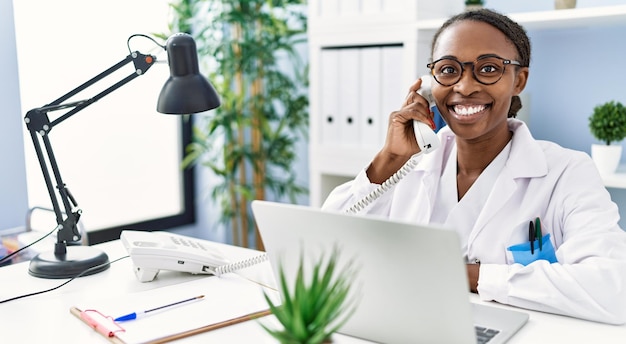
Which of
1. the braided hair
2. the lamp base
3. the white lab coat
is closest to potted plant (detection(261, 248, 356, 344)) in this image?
the white lab coat

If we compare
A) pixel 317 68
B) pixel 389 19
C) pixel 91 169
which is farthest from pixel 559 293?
pixel 91 169

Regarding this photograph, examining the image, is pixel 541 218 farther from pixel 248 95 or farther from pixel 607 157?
pixel 248 95

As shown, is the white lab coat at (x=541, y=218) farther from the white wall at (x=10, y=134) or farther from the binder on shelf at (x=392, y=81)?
the white wall at (x=10, y=134)

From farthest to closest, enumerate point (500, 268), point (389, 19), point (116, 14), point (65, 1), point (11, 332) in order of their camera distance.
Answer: point (116, 14) → point (65, 1) → point (389, 19) → point (500, 268) → point (11, 332)

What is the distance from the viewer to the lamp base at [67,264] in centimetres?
137

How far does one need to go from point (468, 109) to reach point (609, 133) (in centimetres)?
76

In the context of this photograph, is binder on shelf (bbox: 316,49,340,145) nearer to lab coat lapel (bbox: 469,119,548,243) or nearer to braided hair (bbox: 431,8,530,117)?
braided hair (bbox: 431,8,530,117)

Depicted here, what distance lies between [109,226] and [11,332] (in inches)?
81.2

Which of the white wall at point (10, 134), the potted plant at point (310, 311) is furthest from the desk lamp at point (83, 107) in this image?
the white wall at point (10, 134)

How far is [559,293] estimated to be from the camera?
3.67 ft

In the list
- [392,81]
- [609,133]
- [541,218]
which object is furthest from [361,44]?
[541,218]

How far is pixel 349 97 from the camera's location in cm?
240

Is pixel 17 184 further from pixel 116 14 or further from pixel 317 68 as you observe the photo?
pixel 317 68

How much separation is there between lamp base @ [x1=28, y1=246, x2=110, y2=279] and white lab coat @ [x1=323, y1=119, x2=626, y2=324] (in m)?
0.57
